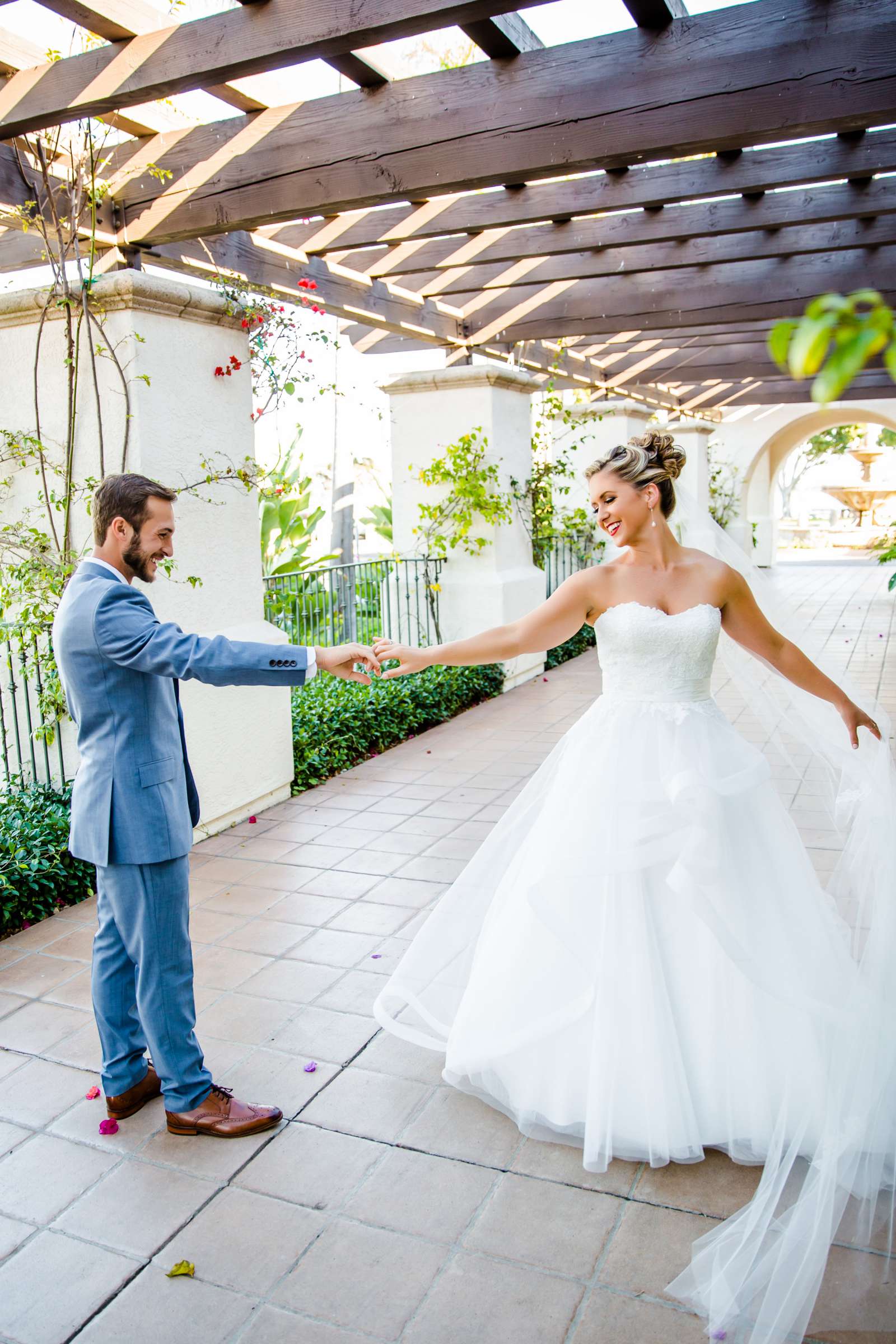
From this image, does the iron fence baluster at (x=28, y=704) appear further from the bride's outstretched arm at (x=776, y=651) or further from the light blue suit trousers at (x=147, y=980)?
the bride's outstretched arm at (x=776, y=651)

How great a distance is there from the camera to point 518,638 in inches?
120

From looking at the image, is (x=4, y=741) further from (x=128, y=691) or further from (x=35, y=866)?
(x=128, y=691)

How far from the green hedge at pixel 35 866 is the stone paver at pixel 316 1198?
14 centimetres

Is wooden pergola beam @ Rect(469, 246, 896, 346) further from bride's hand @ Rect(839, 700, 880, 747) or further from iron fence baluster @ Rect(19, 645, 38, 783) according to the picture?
bride's hand @ Rect(839, 700, 880, 747)

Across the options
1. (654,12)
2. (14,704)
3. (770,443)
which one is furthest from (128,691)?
(770,443)

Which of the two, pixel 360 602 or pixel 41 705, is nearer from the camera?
pixel 41 705

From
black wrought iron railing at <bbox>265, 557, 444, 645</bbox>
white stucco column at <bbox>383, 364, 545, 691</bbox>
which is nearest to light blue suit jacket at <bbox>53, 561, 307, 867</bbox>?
black wrought iron railing at <bbox>265, 557, 444, 645</bbox>

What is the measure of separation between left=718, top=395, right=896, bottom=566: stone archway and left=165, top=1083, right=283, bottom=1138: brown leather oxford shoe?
18055mm

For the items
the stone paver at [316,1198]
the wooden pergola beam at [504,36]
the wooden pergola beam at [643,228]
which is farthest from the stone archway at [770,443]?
the stone paver at [316,1198]

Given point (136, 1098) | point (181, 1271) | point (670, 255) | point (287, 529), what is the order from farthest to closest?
point (287, 529), point (670, 255), point (136, 1098), point (181, 1271)

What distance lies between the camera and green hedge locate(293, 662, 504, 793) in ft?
21.2

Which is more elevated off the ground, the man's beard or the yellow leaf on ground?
the man's beard

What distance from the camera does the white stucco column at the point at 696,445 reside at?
1533cm

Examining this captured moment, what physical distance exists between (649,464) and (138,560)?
57.8 inches
